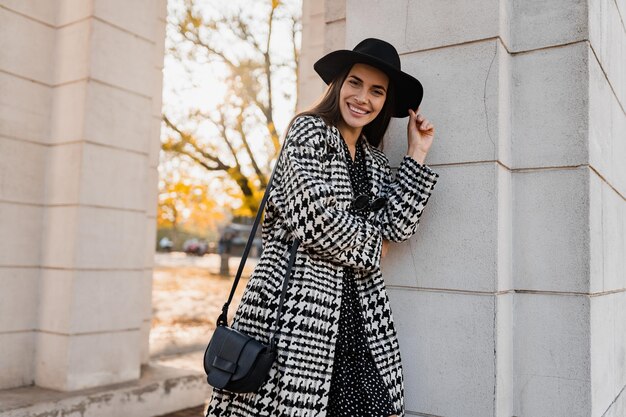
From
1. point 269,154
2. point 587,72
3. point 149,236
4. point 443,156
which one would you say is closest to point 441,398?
point 443,156

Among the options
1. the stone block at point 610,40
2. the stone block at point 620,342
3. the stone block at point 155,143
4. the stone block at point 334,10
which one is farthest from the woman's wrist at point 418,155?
the stone block at point 155,143

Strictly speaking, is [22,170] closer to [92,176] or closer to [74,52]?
[92,176]

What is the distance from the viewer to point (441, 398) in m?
2.53

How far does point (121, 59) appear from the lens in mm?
4809

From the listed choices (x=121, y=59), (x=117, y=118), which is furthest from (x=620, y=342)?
(x=121, y=59)

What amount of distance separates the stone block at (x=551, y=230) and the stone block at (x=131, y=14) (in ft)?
12.1

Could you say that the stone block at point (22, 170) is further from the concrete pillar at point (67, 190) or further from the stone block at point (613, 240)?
the stone block at point (613, 240)

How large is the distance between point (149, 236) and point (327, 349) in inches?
184

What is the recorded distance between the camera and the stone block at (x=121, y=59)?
461 centimetres

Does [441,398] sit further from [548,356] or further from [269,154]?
[269,154]

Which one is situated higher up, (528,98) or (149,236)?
(528,98)

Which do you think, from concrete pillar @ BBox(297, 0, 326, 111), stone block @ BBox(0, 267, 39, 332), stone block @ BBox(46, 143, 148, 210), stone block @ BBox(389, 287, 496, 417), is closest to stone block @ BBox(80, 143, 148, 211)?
stone block @ BBox(46, 143, 148, 210)

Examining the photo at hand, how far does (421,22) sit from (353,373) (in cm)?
171

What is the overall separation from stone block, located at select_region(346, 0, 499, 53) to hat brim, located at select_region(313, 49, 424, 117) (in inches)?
12.0
